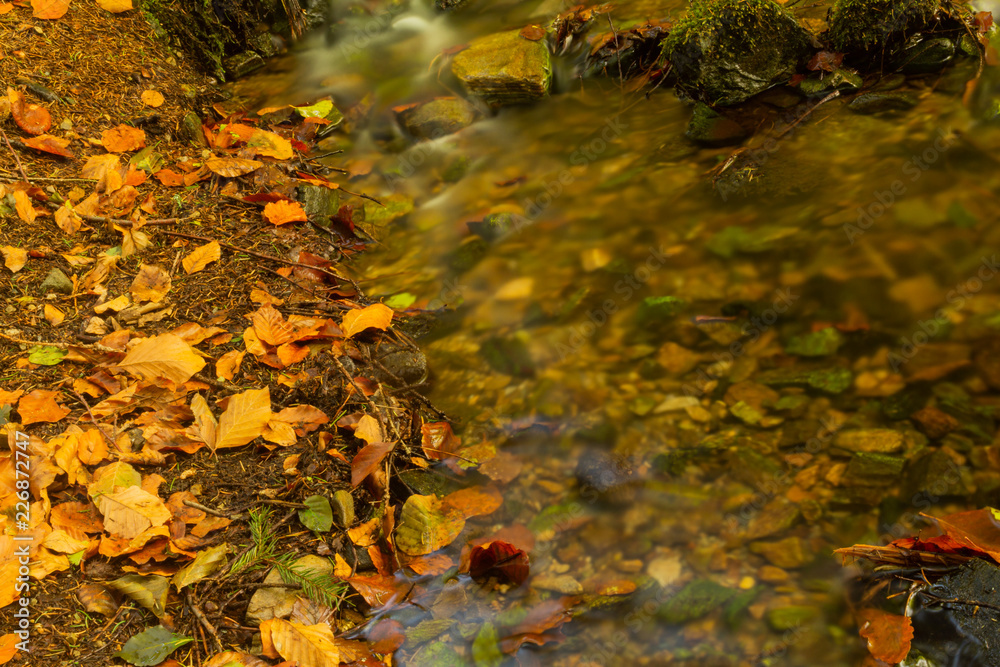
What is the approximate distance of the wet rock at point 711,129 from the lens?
3822mm

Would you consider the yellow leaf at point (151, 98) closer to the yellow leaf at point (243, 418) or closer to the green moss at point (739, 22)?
the yellow leaf at point (243, 418)

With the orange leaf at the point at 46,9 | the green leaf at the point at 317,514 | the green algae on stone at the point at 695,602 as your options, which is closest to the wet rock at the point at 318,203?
the green leaf at the point at 317,514

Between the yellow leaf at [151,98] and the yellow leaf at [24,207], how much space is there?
53.6 inches

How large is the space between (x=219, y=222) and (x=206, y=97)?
220cm

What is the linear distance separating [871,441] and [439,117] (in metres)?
3.88

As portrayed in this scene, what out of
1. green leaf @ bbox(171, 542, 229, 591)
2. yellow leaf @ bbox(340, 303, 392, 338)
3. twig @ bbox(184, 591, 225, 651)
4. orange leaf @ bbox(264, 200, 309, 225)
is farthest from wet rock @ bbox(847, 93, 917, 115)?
twig @ bbox(184, 591, 225, 651)

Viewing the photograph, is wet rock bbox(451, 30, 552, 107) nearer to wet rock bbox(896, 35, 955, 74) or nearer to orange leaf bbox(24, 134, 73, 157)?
wet rock bbox(896, 35, 955, 74)

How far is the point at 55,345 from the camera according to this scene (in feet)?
8.46

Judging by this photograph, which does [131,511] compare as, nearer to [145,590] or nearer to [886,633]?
[145,590]

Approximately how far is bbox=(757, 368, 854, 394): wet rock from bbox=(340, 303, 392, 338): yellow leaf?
1834 mm

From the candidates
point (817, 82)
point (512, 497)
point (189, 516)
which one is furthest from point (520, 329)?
point (817, 82)

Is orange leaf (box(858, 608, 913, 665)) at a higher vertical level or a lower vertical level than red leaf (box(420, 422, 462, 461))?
lower

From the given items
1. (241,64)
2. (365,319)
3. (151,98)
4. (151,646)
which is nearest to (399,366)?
(365,319)

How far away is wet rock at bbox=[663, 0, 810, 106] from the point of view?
381cm
